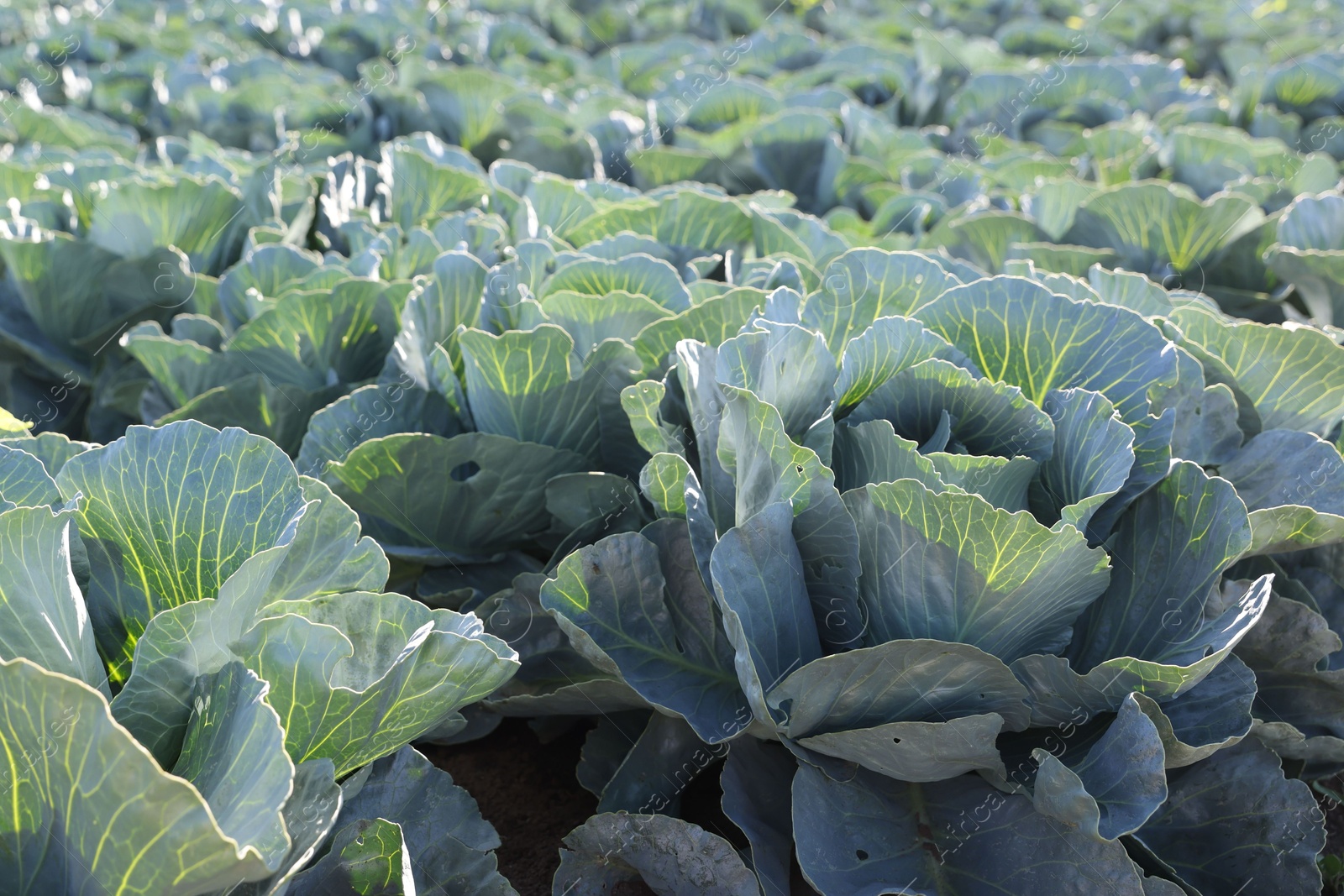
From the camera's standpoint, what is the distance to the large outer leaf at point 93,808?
44.9 inches

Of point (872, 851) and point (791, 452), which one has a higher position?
point (791, 452)

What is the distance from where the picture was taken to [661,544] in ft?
6.87

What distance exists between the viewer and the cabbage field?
1.48 meters

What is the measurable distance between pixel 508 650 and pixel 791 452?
0.55 m

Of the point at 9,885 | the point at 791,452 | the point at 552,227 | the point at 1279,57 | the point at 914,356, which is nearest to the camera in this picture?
the point at 9,885

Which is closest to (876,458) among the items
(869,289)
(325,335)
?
(869,289)

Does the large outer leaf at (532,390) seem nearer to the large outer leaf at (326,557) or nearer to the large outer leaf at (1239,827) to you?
the large outer leaf at (326,557)

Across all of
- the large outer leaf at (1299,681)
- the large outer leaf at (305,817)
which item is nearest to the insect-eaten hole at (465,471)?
the large outer leaf at (305,817)

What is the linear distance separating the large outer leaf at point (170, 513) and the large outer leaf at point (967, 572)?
3.17 ft

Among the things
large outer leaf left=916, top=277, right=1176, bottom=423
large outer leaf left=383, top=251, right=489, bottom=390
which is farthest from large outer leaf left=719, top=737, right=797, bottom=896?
large outer leaf left=383, top=251, right=489, bottom=390

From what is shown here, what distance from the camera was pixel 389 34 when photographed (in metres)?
6.86

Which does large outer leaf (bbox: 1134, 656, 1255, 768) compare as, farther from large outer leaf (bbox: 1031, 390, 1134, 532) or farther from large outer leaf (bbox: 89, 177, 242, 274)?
large outer leaf (bbox: 89, 177, 242, 274)

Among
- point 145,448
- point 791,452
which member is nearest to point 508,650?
point 791,452

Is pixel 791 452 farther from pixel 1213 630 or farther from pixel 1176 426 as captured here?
pixel 1176 426
